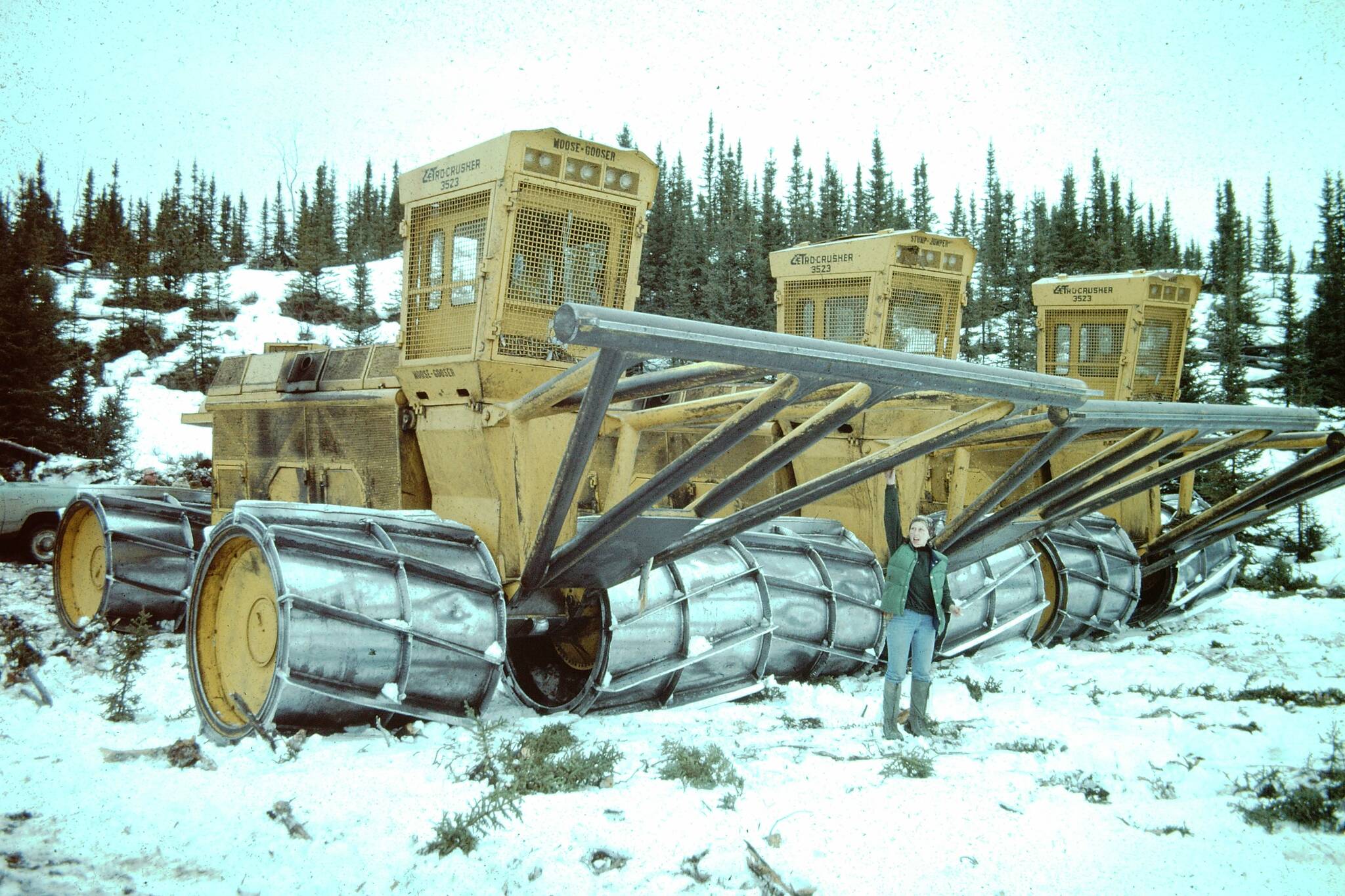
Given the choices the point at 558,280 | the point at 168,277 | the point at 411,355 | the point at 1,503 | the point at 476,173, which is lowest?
the point at 1,503

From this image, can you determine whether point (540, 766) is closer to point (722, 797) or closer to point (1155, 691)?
point (722, 797)

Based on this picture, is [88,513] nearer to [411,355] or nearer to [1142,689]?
[411,355]

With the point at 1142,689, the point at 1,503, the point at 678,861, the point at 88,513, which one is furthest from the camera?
the point at 1,503

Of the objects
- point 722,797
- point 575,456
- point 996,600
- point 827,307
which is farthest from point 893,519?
point 827,307

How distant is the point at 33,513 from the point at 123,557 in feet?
21.0

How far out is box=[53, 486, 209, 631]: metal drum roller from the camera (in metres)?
9.27

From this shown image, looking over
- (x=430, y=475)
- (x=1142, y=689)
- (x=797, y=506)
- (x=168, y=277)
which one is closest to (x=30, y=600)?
(x=430, y=475)

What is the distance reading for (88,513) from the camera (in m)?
9.80

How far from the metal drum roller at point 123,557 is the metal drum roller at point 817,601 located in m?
5.55

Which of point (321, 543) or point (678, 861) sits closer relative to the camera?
point (678, 861)

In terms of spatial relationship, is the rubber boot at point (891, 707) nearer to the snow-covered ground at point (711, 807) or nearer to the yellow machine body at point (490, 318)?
the snow-covered ground at point (711, 807)

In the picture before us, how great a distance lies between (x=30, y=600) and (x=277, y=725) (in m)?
8.60

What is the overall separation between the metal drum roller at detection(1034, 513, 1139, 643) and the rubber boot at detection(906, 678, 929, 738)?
12.9 feet

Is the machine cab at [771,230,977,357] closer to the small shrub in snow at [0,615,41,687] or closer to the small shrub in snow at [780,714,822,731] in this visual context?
the small shrub in snow at [780,714,822,731]
